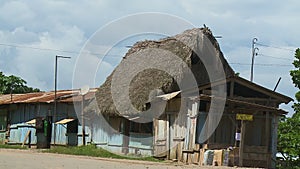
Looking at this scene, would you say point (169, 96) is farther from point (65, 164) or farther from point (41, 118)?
point (41, 118)

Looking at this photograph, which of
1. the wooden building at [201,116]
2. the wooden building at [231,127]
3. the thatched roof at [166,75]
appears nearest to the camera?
the wooden building at [231,127]

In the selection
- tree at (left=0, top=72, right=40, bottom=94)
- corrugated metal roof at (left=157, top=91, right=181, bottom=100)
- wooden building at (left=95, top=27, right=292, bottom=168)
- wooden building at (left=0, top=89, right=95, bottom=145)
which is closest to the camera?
wooden building at (left=95, top=27, right=292, bottom=168)

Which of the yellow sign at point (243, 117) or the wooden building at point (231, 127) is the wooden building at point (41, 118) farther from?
the yellow sign at point (243, 117)

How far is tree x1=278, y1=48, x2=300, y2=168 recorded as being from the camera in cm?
2584

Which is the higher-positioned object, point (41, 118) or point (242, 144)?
point (41, 118)

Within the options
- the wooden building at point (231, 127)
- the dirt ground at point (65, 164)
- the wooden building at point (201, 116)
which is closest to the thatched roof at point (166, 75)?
the wooden building at point (201, 116)

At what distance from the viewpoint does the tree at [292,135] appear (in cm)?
2584

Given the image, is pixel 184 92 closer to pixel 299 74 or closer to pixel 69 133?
pixel 299 74

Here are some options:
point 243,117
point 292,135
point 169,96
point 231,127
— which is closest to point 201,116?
point 231,127

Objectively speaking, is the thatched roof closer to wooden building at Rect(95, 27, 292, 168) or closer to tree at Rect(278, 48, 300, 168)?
wooden building at Rect(95, 27, 292, 168)

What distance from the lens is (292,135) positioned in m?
26.1

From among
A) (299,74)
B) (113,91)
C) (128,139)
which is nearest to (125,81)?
(113,91)

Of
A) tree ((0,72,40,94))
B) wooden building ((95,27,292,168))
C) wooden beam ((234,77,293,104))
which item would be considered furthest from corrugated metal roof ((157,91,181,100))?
tree ((0,72,40,94))

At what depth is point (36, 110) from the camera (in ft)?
116
